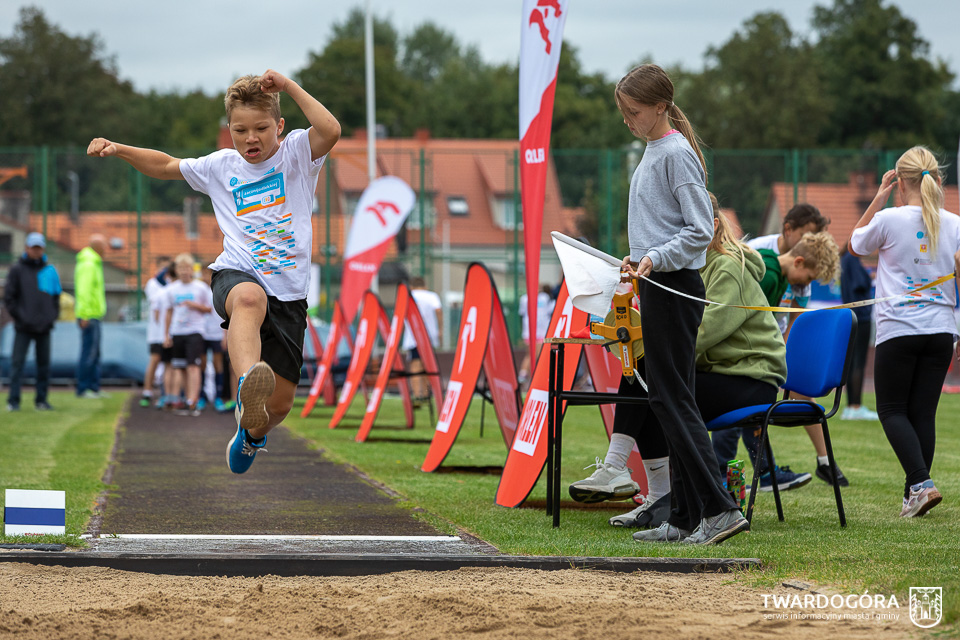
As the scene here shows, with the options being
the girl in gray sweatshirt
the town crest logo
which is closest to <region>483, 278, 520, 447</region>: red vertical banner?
the girl in gray sweatshirt

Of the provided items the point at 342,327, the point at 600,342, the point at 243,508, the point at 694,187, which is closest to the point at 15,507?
the point at 243,508

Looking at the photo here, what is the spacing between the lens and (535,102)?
286 inches

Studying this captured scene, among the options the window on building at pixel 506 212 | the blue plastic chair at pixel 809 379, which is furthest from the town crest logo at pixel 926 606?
the window on building at pixel 506 212

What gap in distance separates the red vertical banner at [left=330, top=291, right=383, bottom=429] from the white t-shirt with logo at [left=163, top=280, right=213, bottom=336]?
254 cm

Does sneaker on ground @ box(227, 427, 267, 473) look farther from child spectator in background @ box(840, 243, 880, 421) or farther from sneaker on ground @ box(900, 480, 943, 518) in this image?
child spectator in background @ box(840, 243, 880, 421)

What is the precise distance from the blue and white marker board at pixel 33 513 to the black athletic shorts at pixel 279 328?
106cm

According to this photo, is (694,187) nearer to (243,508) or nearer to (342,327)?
(243,508)

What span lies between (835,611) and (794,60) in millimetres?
57380

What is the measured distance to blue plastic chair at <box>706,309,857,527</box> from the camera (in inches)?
213

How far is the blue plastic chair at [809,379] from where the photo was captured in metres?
5.41

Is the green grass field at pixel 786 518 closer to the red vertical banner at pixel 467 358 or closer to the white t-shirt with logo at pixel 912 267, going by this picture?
the red vertical banner at pixel 467 358

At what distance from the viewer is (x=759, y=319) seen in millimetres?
5660

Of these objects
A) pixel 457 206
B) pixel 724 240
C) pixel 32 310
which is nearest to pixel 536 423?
pixel 724 240

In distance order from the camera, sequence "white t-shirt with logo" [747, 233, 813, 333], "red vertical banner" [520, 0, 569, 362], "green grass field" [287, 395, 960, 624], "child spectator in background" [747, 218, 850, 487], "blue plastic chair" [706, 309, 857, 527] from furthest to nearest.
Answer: "white t-shirt with logo" [747, 233, 813, 333] → "red vertical banner" [520, 0, 569, 362] → "child spectator in background" [747, 218, 850, 487] → "blue plastic chair" [706, 309, 857, 527] → "green grass field" [287, 395, 960, 624]
